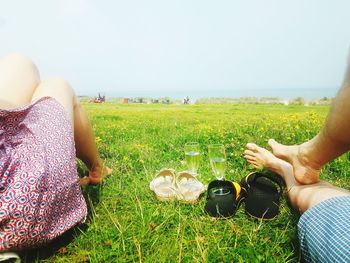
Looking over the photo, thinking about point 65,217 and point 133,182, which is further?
point 133,182

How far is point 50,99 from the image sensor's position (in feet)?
7.18

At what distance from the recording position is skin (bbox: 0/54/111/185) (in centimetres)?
232

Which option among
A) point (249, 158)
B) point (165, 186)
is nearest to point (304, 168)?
point (249, 158)

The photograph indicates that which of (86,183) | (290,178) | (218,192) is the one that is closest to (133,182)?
(86,183)

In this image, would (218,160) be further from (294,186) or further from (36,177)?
(36,177)

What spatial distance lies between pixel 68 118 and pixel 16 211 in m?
0.75

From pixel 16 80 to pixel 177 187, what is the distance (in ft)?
5.09

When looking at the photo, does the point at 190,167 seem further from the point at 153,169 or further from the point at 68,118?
the point at 68,118

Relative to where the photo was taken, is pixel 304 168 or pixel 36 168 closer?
pixel 36 168

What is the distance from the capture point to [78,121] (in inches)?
103

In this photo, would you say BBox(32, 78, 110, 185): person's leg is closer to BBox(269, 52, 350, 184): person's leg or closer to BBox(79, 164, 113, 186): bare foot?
BBox(79, 164, 113, 186): bare foot

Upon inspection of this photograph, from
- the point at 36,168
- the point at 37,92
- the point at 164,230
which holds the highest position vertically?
the point at 37,92

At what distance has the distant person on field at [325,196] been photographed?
5.21 feet

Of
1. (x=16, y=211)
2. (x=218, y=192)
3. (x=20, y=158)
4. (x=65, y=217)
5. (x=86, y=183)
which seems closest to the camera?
(x=16, y=211)
